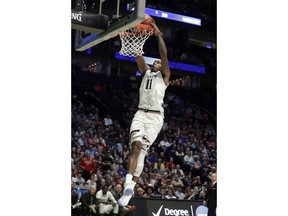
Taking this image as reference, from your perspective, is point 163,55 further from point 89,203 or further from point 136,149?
point 89,203

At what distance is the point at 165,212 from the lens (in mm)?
8500

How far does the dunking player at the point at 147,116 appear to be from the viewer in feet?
25.5

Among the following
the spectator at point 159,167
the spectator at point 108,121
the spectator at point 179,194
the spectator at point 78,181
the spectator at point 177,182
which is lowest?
the spectator at point 179,194

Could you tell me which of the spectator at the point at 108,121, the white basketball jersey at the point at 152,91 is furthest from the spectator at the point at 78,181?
the spectator at the point at 108,121

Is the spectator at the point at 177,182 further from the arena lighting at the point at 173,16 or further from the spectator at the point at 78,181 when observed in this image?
the arena lighting at the point at 173,16

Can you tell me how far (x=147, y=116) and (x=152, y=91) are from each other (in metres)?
0.38

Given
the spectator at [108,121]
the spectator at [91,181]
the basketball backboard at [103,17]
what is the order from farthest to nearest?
the spectator at [108,121] → the spectator at [91,181] → the basketball backboard at [103,17]

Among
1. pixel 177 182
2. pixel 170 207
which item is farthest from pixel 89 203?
pixel 177 182

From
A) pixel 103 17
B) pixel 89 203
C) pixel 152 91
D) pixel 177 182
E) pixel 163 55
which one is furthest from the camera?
pixel 177 182

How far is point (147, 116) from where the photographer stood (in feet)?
26.1
